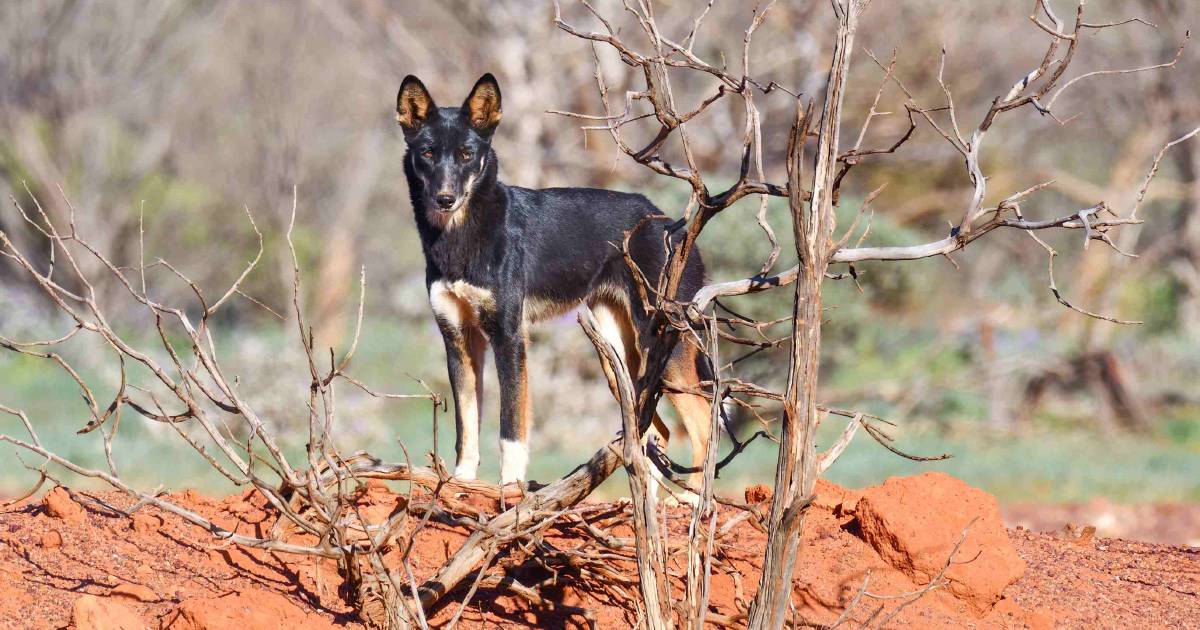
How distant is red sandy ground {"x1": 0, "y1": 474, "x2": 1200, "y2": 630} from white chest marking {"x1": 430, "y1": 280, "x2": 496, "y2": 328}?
4.75 feet

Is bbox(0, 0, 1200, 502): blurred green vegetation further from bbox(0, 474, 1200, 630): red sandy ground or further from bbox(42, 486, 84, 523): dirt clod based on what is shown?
bbox(42, 486, 84, 523): dirt clod

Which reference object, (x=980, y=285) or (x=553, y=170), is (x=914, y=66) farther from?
(x=980, y=285)

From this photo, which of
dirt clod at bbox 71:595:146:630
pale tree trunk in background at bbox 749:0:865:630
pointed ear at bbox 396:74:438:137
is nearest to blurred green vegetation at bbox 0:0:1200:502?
pointed ear at bbox 396:74:438:137

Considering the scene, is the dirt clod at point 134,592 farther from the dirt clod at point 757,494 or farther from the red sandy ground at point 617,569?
the dirt clod at point 757,494

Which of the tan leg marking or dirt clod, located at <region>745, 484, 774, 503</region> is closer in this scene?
dirt clod, located at <region>745, 484, 774, 503</region>

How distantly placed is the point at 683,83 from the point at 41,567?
1796 centimetres

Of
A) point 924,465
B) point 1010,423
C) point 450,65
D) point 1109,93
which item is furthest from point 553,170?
point 1109,93

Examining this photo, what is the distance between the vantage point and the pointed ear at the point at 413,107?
19.8 feet

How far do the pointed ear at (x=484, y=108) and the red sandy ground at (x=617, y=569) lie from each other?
6.72ft

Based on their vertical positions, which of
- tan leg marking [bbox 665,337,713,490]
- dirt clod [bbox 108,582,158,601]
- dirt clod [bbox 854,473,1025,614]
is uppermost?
tan leg marking [bbox 665,337,713,490]

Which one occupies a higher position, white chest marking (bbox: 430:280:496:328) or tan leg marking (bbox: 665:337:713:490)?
white chest marking (bbox: 430:280:496:328)

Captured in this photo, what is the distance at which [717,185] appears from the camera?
11812 mm

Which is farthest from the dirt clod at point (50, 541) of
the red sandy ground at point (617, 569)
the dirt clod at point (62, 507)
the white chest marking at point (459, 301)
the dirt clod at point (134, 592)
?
the white chest marking at point (459, 301)

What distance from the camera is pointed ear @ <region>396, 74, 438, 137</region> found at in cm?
603
